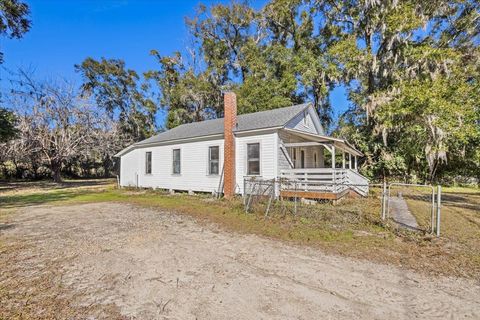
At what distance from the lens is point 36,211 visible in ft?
32.0

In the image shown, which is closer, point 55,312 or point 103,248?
point 55,312

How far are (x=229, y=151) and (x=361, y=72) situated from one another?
13075 mm

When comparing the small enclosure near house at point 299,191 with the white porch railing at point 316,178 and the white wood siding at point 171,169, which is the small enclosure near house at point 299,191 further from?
the white wood siding at point 171,169

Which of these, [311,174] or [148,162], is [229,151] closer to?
[311,174]

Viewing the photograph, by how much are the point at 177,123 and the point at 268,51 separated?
12028 mm

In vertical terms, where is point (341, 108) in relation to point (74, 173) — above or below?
above

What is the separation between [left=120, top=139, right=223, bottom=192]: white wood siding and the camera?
13.8m

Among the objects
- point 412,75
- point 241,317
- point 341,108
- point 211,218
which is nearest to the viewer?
point 241,317

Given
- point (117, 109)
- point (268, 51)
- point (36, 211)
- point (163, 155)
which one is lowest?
point (36, 211)

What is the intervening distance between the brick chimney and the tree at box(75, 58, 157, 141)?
22.0 meters

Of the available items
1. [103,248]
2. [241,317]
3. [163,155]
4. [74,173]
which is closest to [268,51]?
[163,155]

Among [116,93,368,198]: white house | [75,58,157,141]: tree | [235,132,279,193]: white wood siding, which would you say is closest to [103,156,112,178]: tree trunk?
[75,58,157,141]: tree

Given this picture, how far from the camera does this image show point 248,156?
1238 cm

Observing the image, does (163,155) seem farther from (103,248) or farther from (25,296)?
(25,296)
